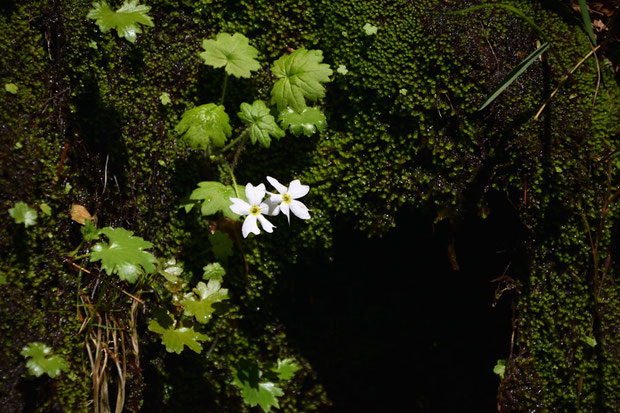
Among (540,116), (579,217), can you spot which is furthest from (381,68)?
(579,217)

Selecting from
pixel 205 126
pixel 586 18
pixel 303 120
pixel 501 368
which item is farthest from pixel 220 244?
pixel 586 18

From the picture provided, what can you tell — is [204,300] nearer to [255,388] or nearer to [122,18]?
[255,388]

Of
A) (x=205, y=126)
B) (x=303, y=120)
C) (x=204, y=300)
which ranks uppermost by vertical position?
(x=303, y=120)

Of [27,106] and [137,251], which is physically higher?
[27,106]

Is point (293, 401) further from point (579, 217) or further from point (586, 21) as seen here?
point (586, 21)

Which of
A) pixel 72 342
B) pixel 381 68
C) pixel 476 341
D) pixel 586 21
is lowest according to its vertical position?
pixel 72 342

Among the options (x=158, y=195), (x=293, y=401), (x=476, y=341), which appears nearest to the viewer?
(x=158, y=195)

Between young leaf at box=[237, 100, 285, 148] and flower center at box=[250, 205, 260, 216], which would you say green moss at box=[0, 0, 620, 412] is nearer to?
young leaf at box=[237, 100, 285, 148]

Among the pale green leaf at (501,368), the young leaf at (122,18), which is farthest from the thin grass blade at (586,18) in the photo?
the young leaf at (122,18)
